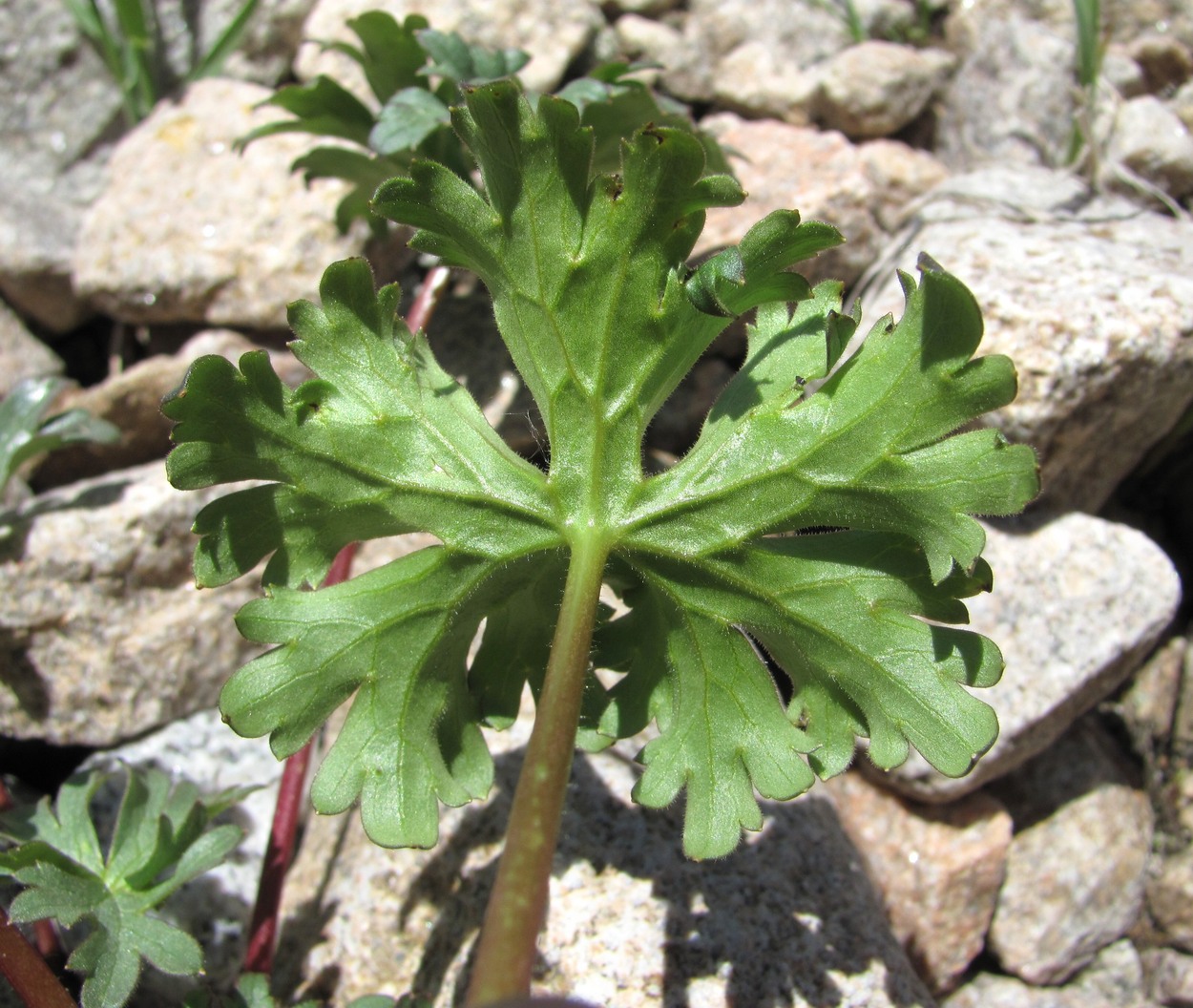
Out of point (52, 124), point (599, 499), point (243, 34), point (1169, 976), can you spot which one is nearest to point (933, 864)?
point (1169, 976)

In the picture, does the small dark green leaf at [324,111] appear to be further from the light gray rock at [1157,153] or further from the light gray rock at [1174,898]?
the light gray rock at [1174,898]

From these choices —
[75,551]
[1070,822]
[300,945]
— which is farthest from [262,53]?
[1070,822]

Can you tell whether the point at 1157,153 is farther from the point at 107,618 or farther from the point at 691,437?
the point at 107,618

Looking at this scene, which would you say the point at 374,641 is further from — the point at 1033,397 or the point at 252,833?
the point at 1033,397

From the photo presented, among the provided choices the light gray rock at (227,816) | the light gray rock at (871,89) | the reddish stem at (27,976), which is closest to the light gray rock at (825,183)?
the light gray rock at (871,89)

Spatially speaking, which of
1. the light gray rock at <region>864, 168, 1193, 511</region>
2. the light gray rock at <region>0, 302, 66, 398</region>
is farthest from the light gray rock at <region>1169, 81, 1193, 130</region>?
the light gray rock at <region>0, 302, 66, 398</region>
